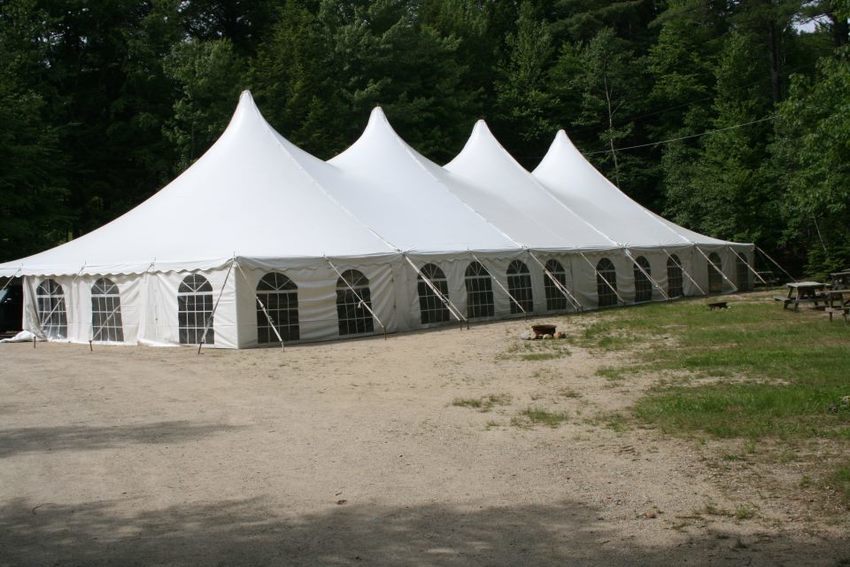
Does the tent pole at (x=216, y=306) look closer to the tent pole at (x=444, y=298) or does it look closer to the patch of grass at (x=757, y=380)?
the tent pole at (x=444, y=298)

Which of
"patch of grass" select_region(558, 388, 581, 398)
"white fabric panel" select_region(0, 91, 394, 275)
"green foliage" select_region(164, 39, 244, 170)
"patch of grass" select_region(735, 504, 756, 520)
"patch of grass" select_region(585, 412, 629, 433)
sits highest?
"green foliage" select_region(164, 39, 244, 170)

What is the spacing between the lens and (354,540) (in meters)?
3.99

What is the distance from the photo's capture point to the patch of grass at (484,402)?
762 cm

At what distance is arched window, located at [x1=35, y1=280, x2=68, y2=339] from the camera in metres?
16.0

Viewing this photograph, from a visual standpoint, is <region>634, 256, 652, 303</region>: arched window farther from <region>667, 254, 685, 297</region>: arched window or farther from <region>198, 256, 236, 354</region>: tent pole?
<region>198, 256, 236, 354</region>: tent pole

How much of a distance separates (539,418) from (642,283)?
50.7 ft

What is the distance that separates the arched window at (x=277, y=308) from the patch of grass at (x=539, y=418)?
7.36 m

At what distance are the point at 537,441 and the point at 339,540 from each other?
2.42m

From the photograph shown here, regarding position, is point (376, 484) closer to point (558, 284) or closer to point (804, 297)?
point (558, 284)

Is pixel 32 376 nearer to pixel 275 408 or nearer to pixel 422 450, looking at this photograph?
pixel 275 408

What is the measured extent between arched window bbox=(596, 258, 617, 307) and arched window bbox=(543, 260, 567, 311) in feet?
3.73

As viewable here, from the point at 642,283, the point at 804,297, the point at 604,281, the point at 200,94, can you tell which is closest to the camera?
the point at 804,297

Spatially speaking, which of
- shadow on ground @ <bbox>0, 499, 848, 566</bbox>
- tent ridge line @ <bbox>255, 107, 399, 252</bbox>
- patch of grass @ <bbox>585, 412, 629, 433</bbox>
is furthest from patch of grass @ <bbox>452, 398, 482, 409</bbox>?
tent ridge line @ <bbox>255, 107, 399, 252</bbox>

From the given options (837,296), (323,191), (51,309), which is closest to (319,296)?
(323,191)
